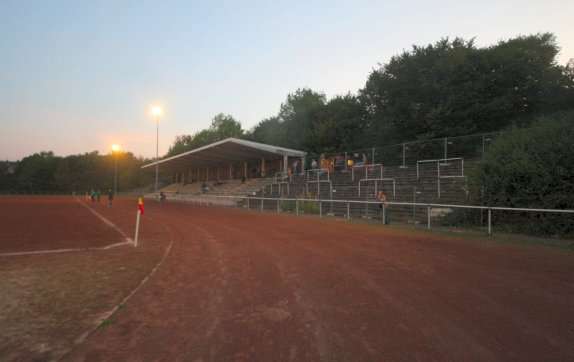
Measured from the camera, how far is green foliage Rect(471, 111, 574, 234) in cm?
1094

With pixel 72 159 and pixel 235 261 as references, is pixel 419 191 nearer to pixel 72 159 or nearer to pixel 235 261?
pixel 235 261

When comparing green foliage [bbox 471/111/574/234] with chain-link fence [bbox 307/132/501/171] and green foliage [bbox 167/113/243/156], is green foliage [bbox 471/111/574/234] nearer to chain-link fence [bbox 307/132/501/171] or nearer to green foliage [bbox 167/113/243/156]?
chain-link fence [bbox 307/132/501/171]

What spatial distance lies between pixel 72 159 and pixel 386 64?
84365 mm

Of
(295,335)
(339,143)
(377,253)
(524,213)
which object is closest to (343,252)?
(377,253)

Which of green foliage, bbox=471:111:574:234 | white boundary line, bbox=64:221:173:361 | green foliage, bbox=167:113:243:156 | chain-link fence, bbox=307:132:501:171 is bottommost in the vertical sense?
white boundary line, bbox=64:221:173:361

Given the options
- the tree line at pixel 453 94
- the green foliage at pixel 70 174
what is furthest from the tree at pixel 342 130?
the green foliage at pixel 70 174

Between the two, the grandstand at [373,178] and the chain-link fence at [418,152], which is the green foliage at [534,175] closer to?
the grandstand at [373,178]

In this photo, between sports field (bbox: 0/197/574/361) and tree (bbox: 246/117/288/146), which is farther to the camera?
tree (bbox: 246/117/288/146)

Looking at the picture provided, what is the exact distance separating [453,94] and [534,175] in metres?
21.4

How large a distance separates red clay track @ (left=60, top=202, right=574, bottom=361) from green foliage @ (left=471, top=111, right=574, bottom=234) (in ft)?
12.3

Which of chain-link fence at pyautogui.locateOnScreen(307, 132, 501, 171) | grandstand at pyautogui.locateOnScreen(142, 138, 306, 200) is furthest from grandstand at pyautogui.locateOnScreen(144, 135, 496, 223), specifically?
grandstand at pyautogui.locateOnScreen(142, 138, 306, 200)

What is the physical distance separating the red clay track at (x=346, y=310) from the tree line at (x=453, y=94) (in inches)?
985

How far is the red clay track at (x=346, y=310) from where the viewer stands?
3225 millimetres

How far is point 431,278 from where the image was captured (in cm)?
589
